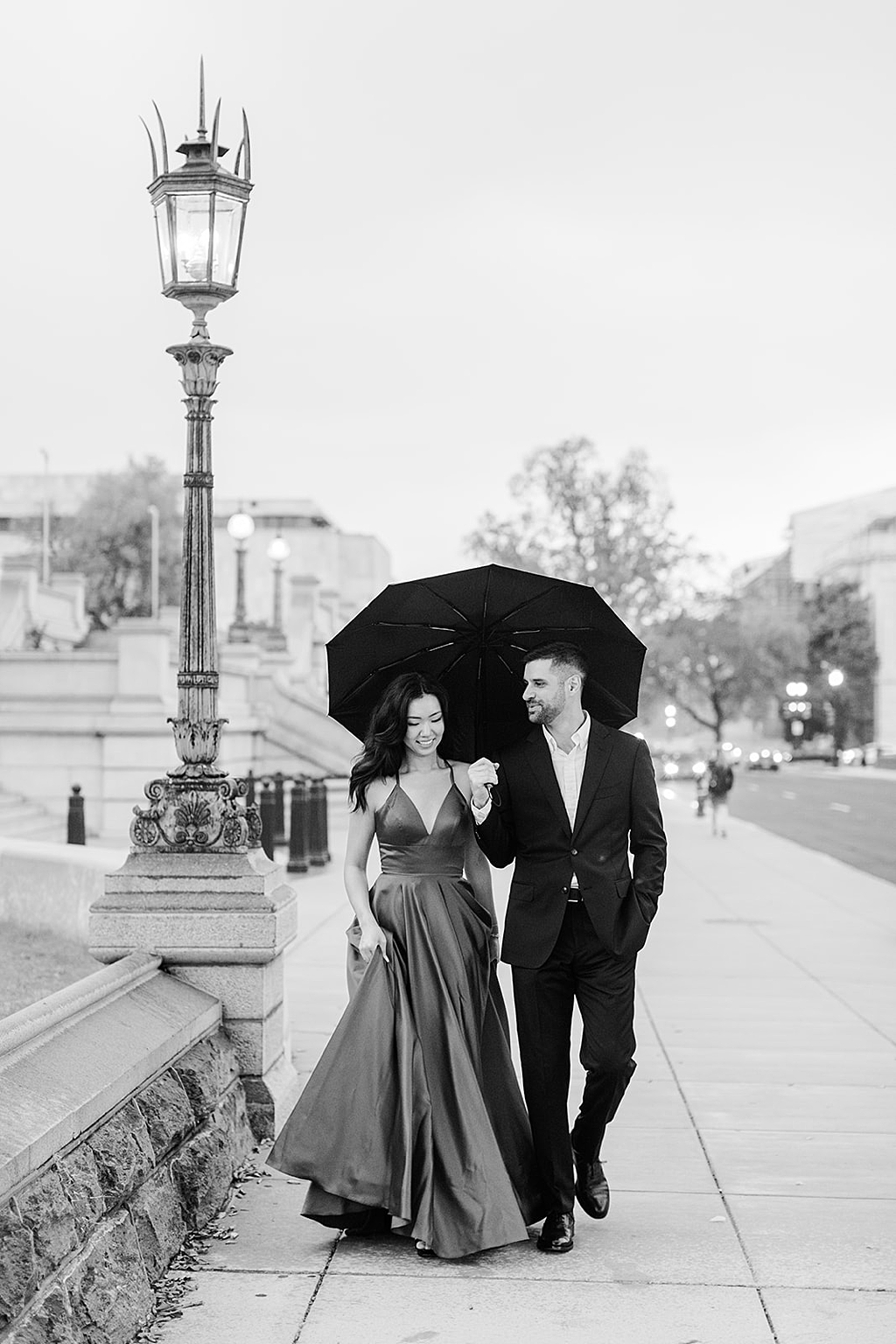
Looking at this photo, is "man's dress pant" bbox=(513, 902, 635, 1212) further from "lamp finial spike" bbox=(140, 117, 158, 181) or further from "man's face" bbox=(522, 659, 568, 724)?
"lamp finial spike" bbox=(140, 117, 158, 181)

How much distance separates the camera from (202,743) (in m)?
7.35

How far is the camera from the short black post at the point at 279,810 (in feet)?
74.2

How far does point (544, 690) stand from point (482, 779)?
453 mm

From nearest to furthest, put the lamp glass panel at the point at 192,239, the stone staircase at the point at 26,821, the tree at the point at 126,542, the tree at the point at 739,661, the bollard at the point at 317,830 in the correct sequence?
the lamp glass panel at the point at 192,239 → the bollard at the point at 317,830 → the stone staircase at the point at 26,821 → the tree at the point at 126,542 → the tree at the point at 739,661

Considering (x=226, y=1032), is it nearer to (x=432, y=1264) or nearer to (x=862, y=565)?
(x=432, y=1264)

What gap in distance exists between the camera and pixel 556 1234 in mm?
5641

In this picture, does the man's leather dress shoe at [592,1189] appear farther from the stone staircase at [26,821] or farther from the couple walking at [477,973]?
the stone staircase at [26,821]

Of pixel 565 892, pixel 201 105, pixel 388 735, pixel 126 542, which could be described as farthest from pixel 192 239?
pixel 126 542

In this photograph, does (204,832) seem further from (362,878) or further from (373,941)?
(373,941)

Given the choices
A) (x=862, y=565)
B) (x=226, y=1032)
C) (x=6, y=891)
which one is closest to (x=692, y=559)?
(x=6, y=891)

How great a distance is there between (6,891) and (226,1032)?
420cm

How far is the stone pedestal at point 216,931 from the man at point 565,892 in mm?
1595

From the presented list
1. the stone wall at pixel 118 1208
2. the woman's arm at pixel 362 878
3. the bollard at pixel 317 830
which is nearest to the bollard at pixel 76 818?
the bollard at pixel 317 830

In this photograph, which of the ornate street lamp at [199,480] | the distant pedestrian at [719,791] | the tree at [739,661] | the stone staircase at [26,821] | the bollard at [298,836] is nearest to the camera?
the ornate street lamp at [199,480]
